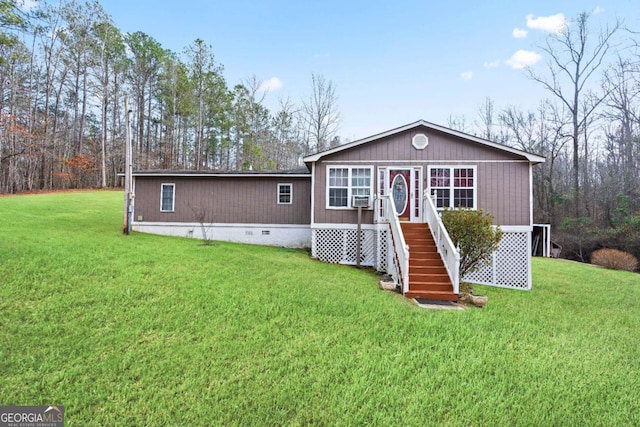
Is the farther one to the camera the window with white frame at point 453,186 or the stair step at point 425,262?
the window with white frame at point 453,186

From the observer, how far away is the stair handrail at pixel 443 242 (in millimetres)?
6652

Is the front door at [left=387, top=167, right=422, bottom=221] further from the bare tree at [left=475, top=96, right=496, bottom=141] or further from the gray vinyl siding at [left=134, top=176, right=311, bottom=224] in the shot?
the bare tree at [left=475, top=96, right=496, bottom=141]

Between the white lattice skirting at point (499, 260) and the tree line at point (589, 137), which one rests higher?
the tree line at point (589, 137)

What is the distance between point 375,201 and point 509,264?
4532mm

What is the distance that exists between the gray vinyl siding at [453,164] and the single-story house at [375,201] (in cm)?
3

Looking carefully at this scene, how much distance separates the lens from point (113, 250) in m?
7.95

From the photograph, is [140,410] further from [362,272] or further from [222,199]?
[222,199]

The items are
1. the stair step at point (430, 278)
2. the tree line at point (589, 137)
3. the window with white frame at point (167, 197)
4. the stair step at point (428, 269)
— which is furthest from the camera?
the tree line at point (589, 137)

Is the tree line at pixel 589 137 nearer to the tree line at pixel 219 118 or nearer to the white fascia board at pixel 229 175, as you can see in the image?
the tree line at pixel 219 118

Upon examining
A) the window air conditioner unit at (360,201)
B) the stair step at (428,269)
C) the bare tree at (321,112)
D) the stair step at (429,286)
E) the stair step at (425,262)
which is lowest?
the stair step at (429,286)

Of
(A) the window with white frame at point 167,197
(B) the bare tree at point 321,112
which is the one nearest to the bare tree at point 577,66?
(B) the bare tree at point 321,112

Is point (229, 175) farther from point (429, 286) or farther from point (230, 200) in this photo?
point (429, 286)

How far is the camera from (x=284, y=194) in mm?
12312

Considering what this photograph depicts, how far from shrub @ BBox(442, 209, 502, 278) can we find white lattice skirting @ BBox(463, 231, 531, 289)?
1515mm
